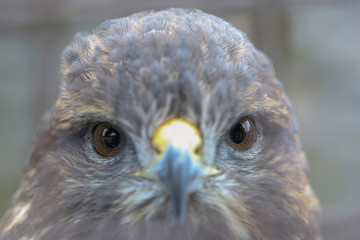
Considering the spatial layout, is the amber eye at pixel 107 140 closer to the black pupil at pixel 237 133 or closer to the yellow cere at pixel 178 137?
the yellow cere at pixel 178 137

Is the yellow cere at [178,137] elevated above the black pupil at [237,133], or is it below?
below

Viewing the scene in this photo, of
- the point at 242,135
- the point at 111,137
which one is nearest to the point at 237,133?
the point at 242,135

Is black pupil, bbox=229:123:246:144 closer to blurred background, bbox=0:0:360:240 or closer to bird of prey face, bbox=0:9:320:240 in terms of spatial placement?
bird of prey face, bbox=0:9:320:240

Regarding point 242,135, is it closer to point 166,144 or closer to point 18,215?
point 166,144

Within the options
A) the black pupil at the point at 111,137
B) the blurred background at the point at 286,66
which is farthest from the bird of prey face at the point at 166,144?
the blurred background at the point at 286,66

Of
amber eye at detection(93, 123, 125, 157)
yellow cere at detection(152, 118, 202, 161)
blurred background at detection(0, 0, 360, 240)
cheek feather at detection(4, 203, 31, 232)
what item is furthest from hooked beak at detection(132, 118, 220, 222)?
blurred background at detection(0, 0, 360, 240)

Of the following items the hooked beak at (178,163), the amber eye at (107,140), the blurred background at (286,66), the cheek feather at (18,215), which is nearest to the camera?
the hooked beak at (178,163)

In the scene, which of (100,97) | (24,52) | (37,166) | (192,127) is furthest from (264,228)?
(24,52)

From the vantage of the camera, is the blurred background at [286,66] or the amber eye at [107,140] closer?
the amber eye at [107,140]
